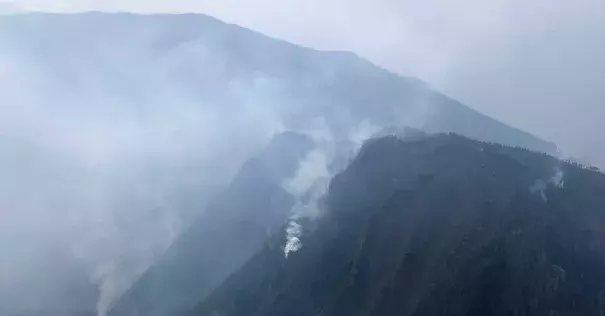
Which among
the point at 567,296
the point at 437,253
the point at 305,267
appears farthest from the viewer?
the point at 305,267

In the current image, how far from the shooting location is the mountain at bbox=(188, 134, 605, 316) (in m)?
168

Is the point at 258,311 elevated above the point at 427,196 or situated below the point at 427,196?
below

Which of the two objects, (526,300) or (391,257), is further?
(391,257)

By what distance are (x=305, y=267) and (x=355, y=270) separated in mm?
12427

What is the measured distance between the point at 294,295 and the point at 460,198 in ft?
150

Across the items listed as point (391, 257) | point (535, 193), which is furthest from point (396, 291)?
point (535, 193)

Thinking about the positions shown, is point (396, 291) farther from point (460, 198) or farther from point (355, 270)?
point (460, 198)

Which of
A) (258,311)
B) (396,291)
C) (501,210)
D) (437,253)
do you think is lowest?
(258,311)

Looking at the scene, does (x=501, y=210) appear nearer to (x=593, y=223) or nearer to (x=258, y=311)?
(x=593, y=223)

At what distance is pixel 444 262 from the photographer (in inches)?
6870

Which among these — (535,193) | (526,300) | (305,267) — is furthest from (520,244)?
(305,267)

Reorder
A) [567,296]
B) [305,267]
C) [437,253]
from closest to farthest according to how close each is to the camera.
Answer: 1. [567,296]
2. [437,253]
3. [305,267]

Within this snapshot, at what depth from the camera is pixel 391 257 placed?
184 meters

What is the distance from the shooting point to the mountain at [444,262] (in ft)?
551
